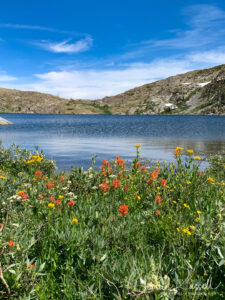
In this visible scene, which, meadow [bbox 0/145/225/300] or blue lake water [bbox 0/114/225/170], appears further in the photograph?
blue lake water [bbox 0/114/225/170]

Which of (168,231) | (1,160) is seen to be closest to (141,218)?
(168,231)

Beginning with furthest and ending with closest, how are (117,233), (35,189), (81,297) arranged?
(35,189)
(117,233)
(81,297)

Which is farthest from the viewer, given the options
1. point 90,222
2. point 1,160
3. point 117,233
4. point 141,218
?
point 1,160

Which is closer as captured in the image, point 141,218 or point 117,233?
point 117,233

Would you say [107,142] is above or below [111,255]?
above

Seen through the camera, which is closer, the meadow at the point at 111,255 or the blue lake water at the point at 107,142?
the meadow at the point at 111,255

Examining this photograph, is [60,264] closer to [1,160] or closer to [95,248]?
[95,248]

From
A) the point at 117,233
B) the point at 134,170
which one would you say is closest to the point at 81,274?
the point at 117,233

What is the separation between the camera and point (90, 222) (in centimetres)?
443

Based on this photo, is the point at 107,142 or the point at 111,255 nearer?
the point at 111,255

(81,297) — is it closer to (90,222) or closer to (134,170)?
(90,222)

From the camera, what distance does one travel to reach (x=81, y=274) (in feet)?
11.6

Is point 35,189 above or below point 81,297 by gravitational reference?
above

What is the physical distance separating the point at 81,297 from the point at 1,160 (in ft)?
30.3
